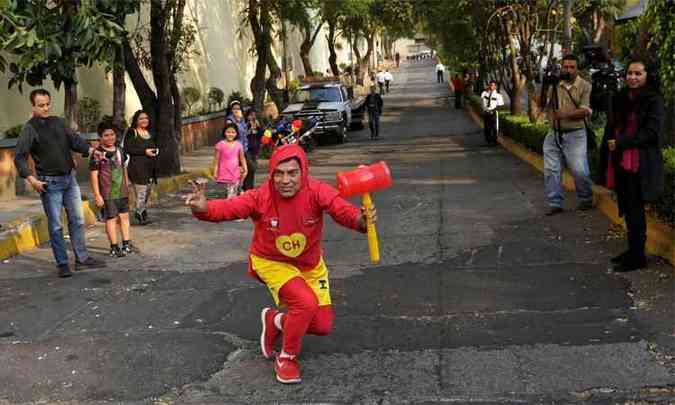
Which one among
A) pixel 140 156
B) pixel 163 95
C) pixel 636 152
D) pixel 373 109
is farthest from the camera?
pixel 373 109

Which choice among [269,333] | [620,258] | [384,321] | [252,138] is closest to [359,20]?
[252,138]

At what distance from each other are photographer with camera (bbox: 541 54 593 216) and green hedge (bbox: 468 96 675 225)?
770mm

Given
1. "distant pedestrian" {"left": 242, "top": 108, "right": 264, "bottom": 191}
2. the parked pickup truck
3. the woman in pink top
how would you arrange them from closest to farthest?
the woman in pink top
"distant pedestrian" {"left": 242, "top": 108, "right": 264, "bottom": 191}
the parked pickup truck

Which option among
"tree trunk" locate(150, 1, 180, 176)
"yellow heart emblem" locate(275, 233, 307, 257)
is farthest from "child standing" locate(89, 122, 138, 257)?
"tree trunk" locate(150, 1, 180, 176)

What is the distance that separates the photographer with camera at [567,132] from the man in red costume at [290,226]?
530 cm

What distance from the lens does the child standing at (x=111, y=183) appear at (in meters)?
9.30

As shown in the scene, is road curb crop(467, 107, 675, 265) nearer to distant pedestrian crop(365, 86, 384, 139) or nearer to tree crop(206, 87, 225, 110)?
distant pedestrian crop(365, 86, 384, 139)

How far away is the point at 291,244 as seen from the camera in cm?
506

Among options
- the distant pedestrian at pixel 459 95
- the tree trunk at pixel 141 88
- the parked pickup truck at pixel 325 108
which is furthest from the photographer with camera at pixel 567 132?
the distant pedestrian at pixel 459 95

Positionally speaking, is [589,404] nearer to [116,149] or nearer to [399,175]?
[116,149]

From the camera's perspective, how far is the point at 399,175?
Result: 16.1m

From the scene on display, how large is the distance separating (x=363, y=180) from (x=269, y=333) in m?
1.29

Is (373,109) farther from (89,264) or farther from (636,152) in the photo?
(636,152)

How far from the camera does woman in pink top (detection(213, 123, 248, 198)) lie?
458 inches
